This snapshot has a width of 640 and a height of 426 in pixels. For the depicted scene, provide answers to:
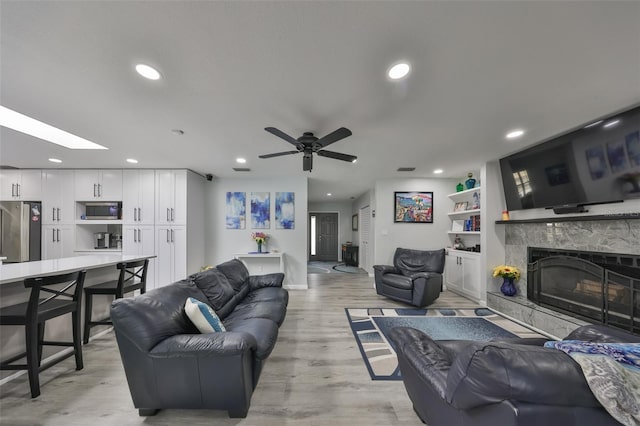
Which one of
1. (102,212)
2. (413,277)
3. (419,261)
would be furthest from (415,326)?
(102,212)

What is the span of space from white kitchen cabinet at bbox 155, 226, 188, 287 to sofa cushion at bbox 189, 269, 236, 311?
235cm

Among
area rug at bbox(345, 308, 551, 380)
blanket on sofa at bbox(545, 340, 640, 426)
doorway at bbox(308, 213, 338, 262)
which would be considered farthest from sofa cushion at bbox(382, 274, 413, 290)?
doorway at bbox(308, 213, 338, 262)

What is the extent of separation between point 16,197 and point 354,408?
686 centimetres

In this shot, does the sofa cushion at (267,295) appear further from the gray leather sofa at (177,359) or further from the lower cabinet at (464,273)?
the lower cabinet at (464,273)

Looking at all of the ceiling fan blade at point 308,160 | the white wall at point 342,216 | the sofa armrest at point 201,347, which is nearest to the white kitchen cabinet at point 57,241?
the sofa armrest at point 201,347

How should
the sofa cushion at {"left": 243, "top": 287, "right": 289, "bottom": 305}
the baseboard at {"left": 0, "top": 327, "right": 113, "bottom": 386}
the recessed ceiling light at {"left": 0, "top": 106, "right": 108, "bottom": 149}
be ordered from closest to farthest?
the baseboard at {"left": 0, "top": 327, "right": 113, "bottom": 386} < the recessed ceiling light at {"left": 0, "top": 106, "right": 108, "bottom": 149} < the sofa cushion at {"left": 243, "top": 287, "right": 289, "bottom": 305}

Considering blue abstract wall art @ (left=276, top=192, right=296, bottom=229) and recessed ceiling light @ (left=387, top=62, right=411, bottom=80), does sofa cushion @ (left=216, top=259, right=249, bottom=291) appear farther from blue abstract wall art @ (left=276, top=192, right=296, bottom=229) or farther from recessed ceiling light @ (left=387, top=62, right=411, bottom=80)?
recessed ceiling light @ (left=387, top=62, right=411, bottom=80)

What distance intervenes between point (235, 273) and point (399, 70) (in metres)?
2.93

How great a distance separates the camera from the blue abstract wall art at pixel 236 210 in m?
5.34

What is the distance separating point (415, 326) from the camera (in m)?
3.23

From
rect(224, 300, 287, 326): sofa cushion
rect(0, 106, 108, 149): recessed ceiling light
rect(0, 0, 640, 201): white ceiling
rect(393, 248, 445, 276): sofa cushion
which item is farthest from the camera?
rect(393, 248, 445, 276): sofa cushion

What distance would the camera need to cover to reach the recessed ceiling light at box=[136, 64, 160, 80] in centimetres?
168

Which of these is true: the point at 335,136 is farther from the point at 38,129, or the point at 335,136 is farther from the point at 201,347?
the point at 38,129

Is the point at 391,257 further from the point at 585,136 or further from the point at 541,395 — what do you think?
the point at 541,395
